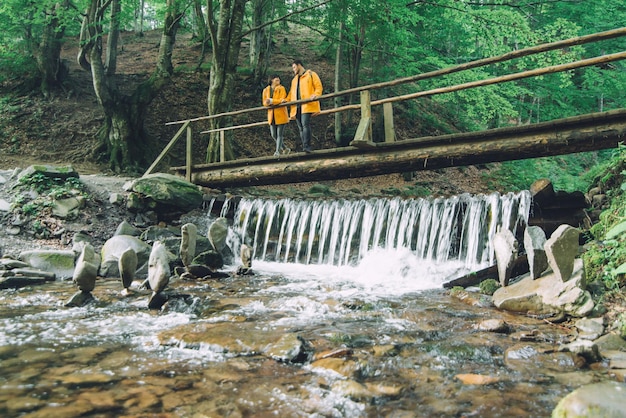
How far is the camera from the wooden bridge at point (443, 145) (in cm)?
738

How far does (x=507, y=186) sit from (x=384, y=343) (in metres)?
15.4

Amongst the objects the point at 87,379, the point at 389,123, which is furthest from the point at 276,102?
the point at 87,379

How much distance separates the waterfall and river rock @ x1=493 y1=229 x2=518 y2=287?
46.3 inches

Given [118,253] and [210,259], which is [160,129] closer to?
[118,253]

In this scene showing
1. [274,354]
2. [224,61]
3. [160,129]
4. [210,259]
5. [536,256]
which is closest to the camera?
[274,354]

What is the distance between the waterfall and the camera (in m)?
9.20

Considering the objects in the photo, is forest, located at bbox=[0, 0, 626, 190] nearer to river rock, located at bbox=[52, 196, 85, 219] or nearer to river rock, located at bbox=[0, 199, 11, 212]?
river rock, located at bbox=[52, 196, 85, 219]

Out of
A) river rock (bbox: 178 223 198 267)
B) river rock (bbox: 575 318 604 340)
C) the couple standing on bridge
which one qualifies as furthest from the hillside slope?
river rock (bbox: 575 318 604 340)

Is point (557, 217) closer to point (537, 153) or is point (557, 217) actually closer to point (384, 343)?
point (537, 153)

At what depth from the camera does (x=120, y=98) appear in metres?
15.5

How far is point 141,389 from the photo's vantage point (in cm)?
342

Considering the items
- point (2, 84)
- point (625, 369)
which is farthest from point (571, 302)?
point (2, 84)

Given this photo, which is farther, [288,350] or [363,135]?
[363,135]

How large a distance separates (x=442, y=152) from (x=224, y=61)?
7.27 meters
